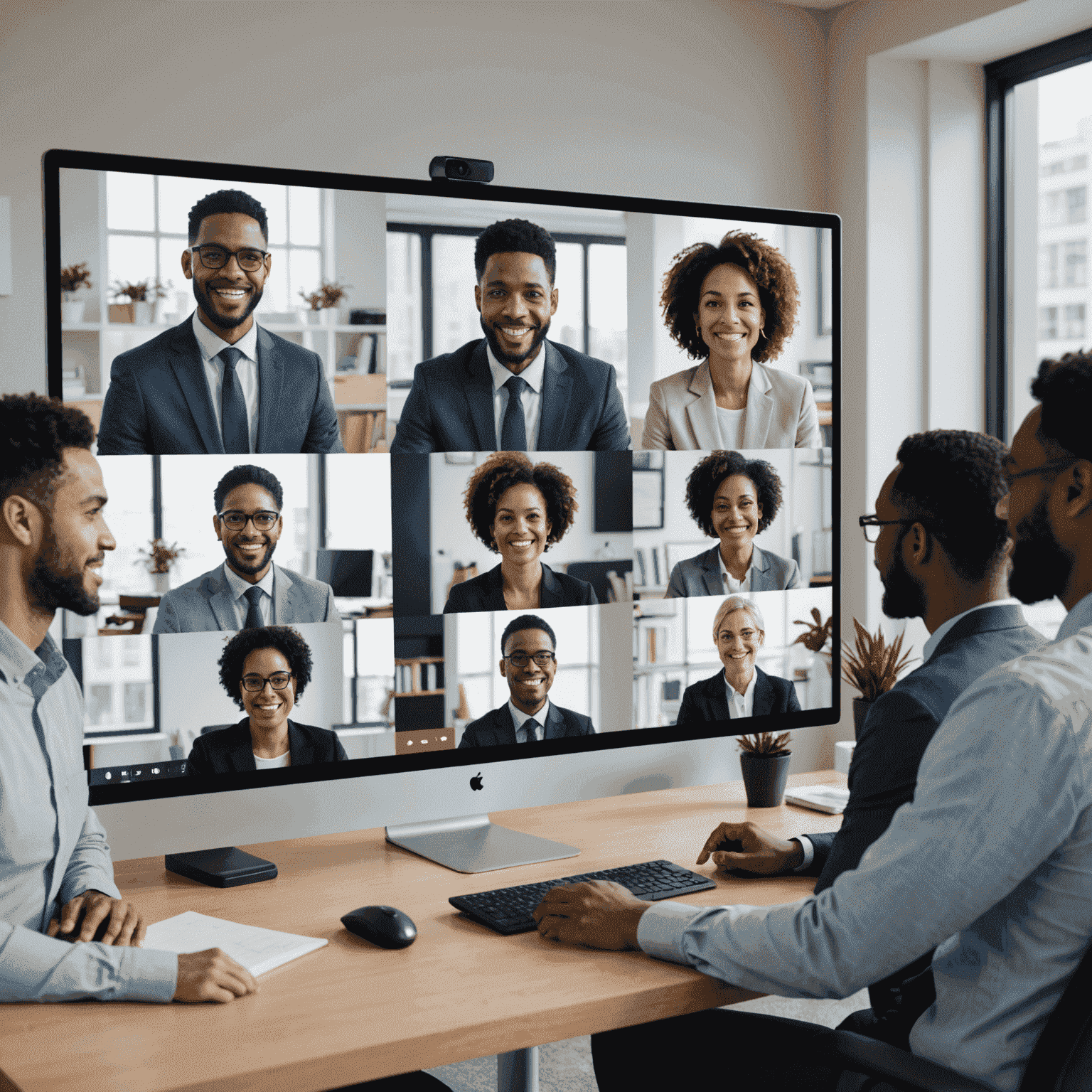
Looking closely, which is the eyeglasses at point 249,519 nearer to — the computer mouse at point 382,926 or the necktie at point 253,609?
the necktie at point 253,609

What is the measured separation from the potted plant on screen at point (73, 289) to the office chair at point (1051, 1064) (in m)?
1.39

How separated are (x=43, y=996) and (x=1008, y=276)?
3111 mm

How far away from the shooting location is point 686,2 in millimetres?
3186

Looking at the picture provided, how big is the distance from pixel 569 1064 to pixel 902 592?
1694 mm

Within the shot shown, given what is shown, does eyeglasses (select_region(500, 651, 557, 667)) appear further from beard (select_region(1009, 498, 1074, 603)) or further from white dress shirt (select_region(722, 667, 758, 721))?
beard (select_region(1009, 498, 1074, 603))

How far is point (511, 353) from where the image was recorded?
1954mm

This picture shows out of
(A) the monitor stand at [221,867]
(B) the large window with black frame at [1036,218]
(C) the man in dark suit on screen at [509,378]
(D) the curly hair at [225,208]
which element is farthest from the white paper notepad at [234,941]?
(B) the large window with black frame at [1036,218]

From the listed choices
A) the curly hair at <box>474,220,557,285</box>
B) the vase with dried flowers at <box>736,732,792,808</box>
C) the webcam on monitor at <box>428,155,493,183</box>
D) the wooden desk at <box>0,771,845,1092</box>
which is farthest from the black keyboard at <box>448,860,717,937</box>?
the webcam on monitor at <box>428,155,493,183</box>

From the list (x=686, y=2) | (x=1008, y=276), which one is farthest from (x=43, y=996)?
(x=1008, y=276)

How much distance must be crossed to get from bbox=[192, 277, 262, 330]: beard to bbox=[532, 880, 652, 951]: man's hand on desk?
936 millimetres

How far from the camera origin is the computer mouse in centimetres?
152

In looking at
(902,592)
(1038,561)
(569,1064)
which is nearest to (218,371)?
(902,592)

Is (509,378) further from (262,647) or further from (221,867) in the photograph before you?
(221,867)

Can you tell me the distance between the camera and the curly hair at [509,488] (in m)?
1.92
